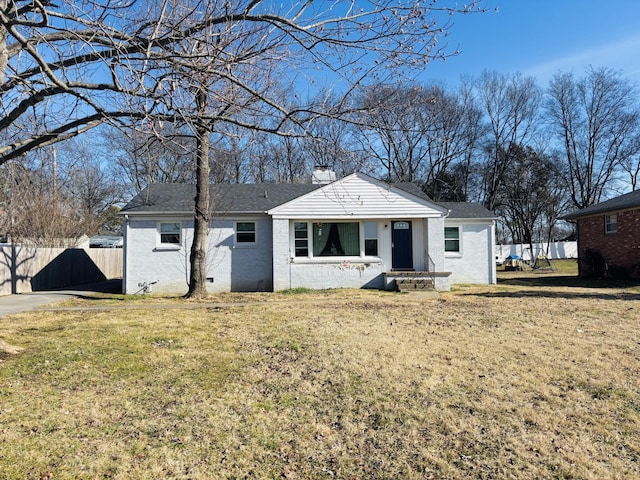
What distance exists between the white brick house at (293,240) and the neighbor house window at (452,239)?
1865mm

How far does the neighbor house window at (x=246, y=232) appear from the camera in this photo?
17.6 m

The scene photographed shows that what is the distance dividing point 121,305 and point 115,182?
2792 cm

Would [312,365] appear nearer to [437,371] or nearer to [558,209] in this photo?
[437,371]

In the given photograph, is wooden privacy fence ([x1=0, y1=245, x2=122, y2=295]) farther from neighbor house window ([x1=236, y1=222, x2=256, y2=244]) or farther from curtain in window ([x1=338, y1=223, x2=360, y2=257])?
curtain in window ([x1=338, y1=223, x2=360, y2=257])

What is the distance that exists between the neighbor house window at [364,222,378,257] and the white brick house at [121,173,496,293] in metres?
0.04

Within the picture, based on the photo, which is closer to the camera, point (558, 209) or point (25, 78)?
point (25, 78)

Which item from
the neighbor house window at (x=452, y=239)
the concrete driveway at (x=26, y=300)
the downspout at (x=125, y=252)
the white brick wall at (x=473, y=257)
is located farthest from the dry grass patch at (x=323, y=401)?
the neighbor house window at (x=452, y=239)

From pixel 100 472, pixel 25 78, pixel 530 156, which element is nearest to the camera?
pixel 100 472

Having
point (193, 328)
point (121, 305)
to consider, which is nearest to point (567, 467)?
point (193, 328)

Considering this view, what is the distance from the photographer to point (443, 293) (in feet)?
51.5

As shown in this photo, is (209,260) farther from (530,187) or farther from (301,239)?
(530,187)

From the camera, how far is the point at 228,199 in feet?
59.8

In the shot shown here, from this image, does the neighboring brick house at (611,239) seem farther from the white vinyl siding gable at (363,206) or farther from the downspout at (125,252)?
the downspout at (125,252)

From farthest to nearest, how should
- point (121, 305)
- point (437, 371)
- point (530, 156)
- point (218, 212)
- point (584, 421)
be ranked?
point (530, 156), point (218, 212), point (121, 305), point (437, 371), point (584, 421)
